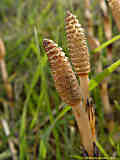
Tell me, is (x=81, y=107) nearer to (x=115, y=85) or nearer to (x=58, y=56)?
(x=58, y=56)

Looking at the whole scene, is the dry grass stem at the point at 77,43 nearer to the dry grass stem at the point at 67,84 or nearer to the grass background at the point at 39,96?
the dry grass stem at the point at 67,84

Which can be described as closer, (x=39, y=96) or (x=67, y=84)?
(x=67, y=84)

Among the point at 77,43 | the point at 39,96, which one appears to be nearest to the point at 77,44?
the point at 77,43

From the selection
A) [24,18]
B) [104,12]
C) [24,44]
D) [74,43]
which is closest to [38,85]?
[24,44]

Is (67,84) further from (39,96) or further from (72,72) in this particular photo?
(39,96)

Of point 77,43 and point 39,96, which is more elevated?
point 77,43

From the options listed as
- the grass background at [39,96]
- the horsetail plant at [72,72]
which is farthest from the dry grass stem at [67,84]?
the grass background at [39,96]
